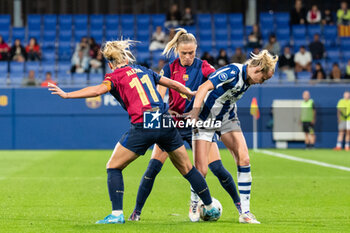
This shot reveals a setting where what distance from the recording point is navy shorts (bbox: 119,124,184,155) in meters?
6.93

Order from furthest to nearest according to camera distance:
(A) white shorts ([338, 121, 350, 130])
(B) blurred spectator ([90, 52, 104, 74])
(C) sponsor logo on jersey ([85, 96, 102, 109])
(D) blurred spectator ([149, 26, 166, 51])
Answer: (D) blurred spectator ([149, 26, 166, 51]), (B) blurred spectator ([90, 52, 104, 74]), (C) sponsor logo on jersey ([85, 96, 102, 109]), (A) white shorts ([338, 121, 350, 130])

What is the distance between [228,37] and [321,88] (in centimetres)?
448

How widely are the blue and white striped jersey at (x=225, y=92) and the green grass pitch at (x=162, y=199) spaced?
1.18 meters

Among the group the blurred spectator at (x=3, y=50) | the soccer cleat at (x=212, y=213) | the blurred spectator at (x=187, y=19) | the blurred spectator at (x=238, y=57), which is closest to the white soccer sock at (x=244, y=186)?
the soccer cleat at (x=212, y=213)

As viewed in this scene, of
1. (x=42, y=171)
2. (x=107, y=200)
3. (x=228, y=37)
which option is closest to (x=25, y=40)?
(x=228, y=37)

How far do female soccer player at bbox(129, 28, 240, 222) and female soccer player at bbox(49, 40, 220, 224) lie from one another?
0.54m

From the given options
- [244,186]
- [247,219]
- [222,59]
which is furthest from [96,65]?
[247,219]

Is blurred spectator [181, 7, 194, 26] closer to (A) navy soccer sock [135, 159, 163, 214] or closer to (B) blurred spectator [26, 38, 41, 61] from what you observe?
(B) blurred spectator [26, 38, 41, 61]

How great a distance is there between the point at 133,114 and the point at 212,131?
103 cm

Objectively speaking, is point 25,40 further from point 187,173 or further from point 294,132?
point 187,173

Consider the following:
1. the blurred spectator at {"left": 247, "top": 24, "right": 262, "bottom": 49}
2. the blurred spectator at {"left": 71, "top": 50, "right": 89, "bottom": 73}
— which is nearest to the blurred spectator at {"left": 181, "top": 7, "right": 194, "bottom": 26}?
the blurred spectator at {"left": 247, "top": 24, "right": 262, "bottom": 49}

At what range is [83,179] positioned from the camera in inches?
505

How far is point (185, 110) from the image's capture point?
7.93 meters

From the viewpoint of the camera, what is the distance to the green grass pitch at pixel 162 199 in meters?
7.10
